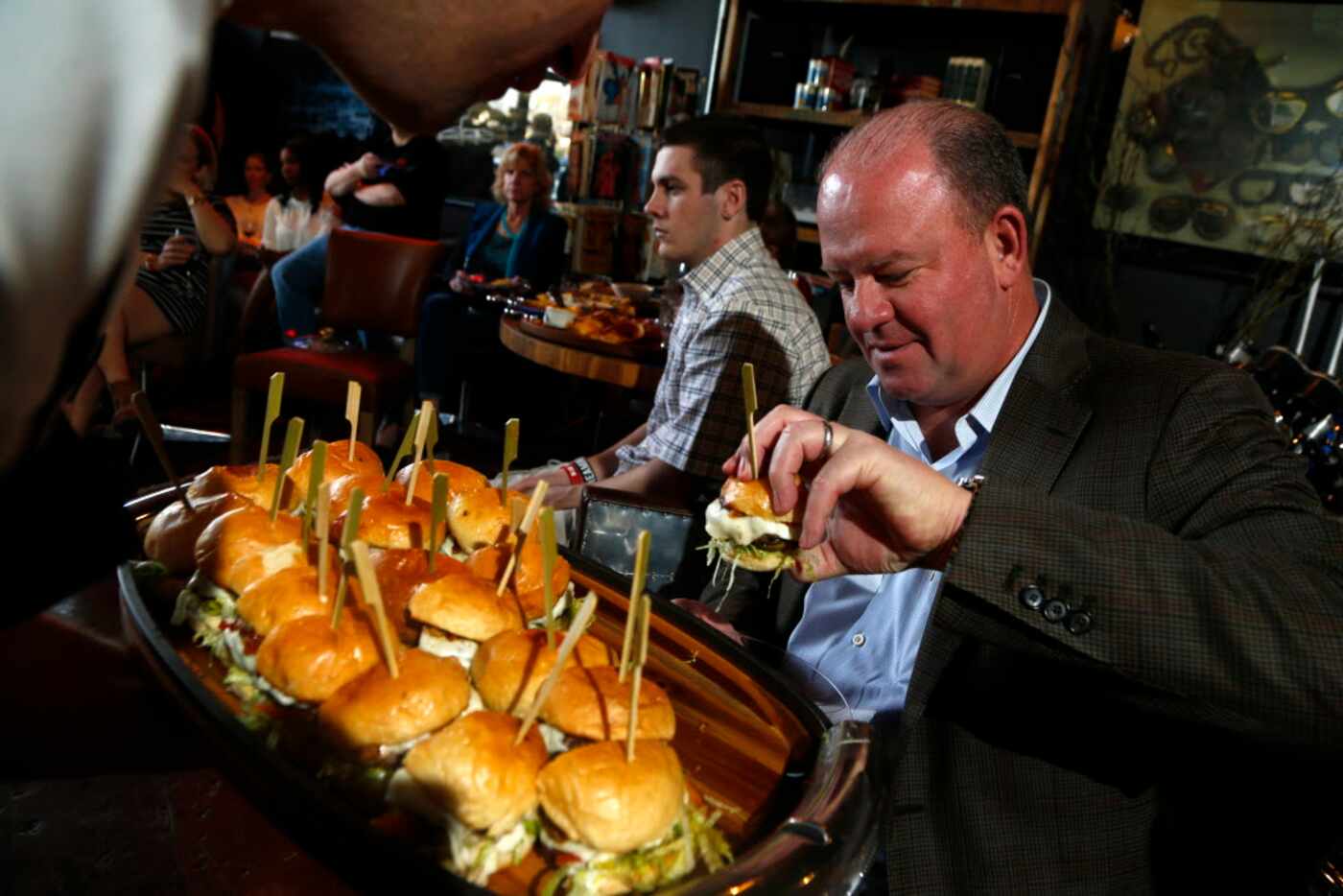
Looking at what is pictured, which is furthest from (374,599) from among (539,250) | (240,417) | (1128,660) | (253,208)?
(253,208)

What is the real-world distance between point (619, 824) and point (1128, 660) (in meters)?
0.74

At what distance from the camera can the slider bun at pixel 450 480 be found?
6.30 ft

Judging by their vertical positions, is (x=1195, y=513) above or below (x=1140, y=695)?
above

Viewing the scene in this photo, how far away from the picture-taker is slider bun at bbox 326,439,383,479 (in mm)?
1976

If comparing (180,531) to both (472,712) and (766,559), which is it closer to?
(472,712)

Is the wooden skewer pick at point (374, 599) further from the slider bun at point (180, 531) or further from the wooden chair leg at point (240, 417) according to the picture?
the wooden chair leg at point (240, 417)

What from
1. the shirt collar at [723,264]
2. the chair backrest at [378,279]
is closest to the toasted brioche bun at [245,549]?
the shirt collar at [723,264]

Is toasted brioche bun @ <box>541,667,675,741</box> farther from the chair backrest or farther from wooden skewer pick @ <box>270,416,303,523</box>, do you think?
the chair backrest

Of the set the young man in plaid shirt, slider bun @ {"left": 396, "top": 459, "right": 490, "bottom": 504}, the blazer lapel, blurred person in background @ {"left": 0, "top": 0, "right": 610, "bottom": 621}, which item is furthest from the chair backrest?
blurred person in background @ {"left": 0, "top": 0, "right": 610, "bottom": 621}

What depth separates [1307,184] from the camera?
5160 mm

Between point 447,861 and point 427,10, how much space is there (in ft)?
3.04

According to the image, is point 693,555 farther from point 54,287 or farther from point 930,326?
point 54,287

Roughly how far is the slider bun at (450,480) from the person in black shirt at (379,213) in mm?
5820

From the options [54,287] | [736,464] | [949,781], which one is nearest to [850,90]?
[736,464]
